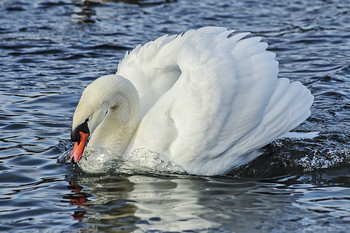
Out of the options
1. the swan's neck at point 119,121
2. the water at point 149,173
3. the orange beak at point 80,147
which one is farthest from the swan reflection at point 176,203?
the swan's neck at point 119,121

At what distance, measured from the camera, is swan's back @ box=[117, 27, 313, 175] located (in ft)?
22.4

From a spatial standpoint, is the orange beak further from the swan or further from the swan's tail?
the swan's tail

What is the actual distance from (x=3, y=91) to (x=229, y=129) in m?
3.86

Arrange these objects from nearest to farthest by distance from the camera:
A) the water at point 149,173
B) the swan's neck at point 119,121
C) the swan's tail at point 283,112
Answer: the water at point 149,173
the swan's tail at point 283,112
the swan's neck at point 119,121

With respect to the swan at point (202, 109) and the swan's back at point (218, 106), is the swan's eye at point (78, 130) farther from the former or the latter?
the swan's back at point (218, 106)

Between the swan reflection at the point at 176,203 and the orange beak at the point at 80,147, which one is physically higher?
the orange beak at the point at 80,147

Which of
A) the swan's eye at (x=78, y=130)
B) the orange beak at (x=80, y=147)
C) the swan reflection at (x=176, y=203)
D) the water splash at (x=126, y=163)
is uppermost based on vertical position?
the swan's eye at (x=78, y=130)

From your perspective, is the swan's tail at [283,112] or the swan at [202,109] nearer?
the swan at [202,109]

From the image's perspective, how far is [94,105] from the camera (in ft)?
22.8

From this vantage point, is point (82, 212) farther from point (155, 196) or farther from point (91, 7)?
point (91, 7)

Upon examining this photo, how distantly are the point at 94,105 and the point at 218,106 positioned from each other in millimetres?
1103

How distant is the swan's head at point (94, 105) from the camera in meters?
6.88

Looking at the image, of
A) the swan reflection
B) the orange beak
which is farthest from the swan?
the swan reflection

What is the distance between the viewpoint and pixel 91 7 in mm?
15820
